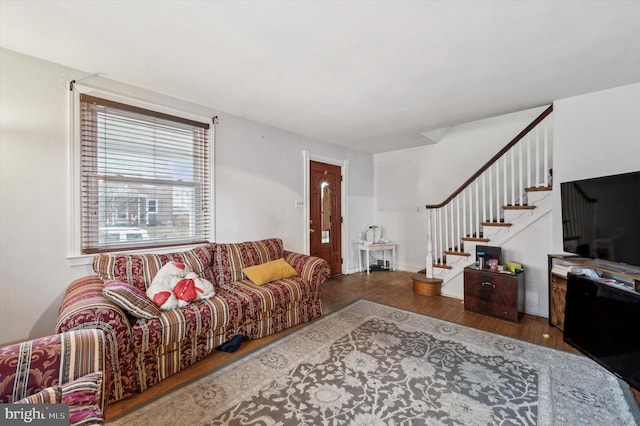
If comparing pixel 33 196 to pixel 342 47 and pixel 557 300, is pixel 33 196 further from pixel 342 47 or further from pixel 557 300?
pixel 557 300

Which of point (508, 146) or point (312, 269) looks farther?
point (508, 146)

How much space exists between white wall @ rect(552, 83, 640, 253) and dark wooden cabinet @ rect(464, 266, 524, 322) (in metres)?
0.68

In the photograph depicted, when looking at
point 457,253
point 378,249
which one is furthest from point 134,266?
point 378,249

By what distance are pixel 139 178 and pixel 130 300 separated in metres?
1.32

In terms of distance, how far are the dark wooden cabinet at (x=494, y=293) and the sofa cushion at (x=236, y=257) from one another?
2.45 m

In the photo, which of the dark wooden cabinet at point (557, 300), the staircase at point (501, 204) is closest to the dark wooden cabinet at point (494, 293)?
the dark wooden cabinet at point (557, 300)

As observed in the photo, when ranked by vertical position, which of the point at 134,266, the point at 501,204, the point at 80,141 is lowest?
the point at 134,266

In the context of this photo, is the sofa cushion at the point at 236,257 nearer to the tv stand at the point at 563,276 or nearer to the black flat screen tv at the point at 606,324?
the black flat screen tv at the point at 606,324

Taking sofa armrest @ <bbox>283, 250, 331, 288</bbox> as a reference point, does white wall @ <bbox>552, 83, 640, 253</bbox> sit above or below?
above

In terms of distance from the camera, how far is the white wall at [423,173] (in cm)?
443

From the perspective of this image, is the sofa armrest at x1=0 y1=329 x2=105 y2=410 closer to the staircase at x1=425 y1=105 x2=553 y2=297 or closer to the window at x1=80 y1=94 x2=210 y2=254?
the window at x1=80 y1=94 x2=210 y2=254

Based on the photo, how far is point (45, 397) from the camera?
3.04ft

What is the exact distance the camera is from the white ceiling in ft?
5.32

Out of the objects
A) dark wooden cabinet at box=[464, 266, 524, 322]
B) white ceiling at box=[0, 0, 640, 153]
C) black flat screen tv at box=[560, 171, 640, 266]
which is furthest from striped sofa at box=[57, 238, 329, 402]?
black flat screen tv at box=[560, 171, 640, 266]
